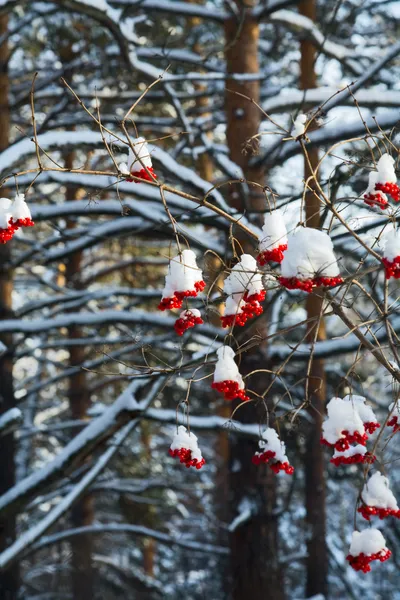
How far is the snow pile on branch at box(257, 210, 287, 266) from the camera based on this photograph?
2.88 metres

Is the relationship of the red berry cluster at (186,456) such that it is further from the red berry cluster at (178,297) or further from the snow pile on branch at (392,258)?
the snow pile on branch at (392,258)

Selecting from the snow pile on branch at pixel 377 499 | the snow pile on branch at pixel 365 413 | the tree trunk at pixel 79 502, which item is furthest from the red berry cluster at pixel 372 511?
the tree trunk at pixel 79 502

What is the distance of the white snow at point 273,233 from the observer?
2.88 m

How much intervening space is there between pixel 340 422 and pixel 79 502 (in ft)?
32.1

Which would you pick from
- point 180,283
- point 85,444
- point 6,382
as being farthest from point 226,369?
point 6,382

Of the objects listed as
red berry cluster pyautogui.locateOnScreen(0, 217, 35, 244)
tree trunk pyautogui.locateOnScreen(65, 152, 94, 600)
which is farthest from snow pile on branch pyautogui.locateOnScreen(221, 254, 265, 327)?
tree trunk pyautogui.locateOnScreen(65, 152, 94, 600)

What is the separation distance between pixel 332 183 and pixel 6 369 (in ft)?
17.2

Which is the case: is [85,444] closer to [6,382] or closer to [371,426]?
[371,426]

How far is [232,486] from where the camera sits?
21.7 feet

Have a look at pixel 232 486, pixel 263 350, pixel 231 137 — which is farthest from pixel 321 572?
Result: pixel 231 137

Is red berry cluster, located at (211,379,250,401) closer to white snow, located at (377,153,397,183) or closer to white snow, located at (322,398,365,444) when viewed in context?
white snow, located at (322,398,365,444)

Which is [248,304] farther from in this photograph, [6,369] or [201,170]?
[201,170]

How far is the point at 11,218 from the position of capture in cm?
287

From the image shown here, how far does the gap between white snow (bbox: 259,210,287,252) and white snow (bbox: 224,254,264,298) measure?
10 cm
